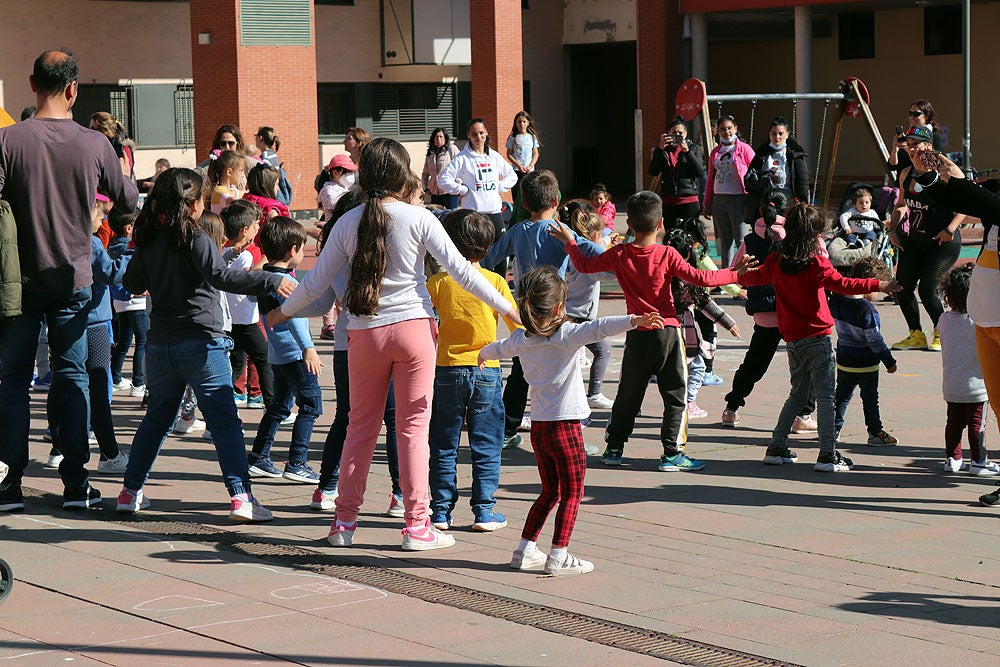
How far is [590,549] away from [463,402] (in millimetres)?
987

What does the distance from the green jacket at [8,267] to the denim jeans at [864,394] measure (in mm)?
5143

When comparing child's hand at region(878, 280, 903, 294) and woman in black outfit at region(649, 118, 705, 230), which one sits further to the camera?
woman in black outfit at region(649, 118, 705, 230)

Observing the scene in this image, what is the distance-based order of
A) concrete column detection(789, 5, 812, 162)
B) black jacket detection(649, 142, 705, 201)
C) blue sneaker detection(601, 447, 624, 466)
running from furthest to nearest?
concrete column detection(789, 5, 812, 162), black jacket detection(649, 142, 705, 201), blue sneaker detection(601, 447, 624, 466)

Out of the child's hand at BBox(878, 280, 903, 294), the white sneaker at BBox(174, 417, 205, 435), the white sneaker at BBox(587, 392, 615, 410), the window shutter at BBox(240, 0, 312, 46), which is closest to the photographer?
the child's hand at BBox(878, 280, 903, 294)

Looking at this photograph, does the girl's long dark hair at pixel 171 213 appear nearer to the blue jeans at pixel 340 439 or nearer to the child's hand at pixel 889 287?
the blue jeans at pixel 340 439

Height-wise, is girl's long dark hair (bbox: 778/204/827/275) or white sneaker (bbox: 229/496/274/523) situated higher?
girl's long dark hair (bbox: 778/204/827/275)

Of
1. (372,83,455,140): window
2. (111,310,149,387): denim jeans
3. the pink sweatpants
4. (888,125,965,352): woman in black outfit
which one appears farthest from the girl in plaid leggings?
(372,83,455,140): window

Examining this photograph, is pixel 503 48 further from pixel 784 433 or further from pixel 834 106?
pixel 784 433

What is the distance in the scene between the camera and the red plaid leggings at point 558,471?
6441 millimetres

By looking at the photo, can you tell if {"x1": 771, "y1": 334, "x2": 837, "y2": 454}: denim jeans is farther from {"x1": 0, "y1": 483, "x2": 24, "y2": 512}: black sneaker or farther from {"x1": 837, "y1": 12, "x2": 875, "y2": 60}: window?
{"x1": 837, "y1": 12, "x2": 875, "y2": 60}: window

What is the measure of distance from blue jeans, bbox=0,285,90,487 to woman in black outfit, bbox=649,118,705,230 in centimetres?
1212

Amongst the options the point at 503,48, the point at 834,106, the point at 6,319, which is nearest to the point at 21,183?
the point at 6,319

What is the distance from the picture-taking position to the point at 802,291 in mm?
8656

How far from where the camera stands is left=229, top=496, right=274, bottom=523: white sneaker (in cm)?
730
